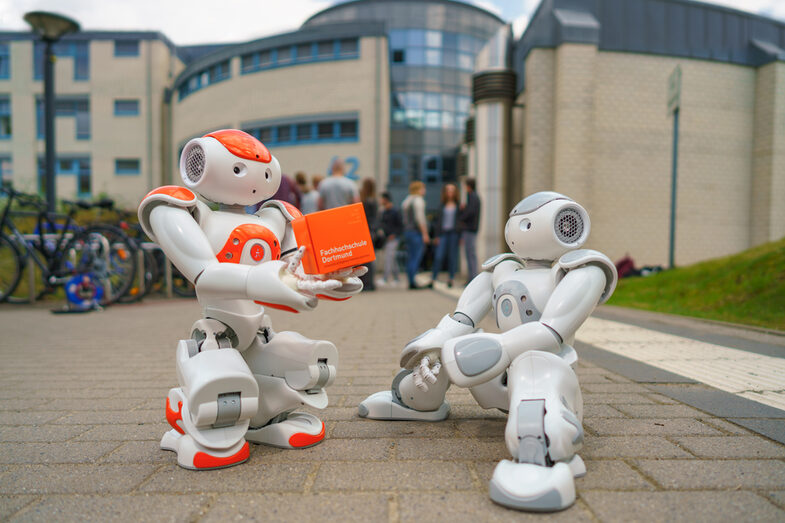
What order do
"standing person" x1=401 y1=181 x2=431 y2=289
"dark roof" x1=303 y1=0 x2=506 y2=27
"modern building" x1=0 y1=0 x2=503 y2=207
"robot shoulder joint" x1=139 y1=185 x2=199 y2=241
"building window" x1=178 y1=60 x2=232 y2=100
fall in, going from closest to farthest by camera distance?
"robot shoulder joint" x1=139 y1=185 x2=199 y2=241 → "standing person" x1=401 y1=181 x2=431 y2=289 → "modern building" x1=0 y1=0 x2=503 y2=207 → "building window" x1=178 y1=60 x2=232 y2=100 → "dark roof" x1=303 y1=0 x2=506 y2=27

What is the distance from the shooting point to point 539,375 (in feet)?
6.59

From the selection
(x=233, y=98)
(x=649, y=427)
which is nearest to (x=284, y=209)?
(x=649, y=427)

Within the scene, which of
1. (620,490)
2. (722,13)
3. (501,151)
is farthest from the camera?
(722,13)

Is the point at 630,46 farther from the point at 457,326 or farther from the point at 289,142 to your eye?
the point at 289,142

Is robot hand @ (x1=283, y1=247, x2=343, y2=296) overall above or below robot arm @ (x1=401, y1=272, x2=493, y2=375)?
above

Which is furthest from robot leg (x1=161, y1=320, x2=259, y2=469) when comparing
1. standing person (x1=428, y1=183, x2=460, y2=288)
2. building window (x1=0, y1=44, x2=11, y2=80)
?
building window (x1=0, y1=44, x2=11, y2=80)

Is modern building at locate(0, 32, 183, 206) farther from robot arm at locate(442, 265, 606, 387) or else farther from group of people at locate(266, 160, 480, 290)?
robot arm at locate(442, 265, 606, 387)

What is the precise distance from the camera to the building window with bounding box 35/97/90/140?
3114 cm

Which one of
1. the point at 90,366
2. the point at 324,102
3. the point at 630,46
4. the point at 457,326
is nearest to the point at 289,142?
the point at 324,102

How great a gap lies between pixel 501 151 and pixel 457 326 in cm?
1150

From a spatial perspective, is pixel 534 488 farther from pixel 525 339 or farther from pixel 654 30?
pixel 654 30

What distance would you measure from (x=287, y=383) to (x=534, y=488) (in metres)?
1.15

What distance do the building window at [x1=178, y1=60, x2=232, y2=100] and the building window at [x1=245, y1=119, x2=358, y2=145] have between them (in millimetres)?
4307

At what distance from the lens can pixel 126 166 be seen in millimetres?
30891
